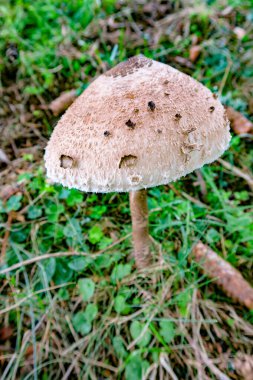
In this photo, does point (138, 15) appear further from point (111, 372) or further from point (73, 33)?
point (111, 372)

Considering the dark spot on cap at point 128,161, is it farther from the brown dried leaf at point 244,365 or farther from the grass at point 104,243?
the brown dried leaf at point 244,365

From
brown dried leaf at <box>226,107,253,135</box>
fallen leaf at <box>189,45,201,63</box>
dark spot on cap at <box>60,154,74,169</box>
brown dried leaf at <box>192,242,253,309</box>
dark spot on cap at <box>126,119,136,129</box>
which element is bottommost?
brown dried leaf at <box>192,242,253,309</box>

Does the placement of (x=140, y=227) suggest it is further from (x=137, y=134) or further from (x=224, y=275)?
(x=137, y=134)

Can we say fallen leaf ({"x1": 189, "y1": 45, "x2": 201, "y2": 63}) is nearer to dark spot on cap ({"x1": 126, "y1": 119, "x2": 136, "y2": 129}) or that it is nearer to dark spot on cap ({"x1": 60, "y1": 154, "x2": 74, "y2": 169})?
dark spot on cap ({"x1": 126, "y1": 119, "x2": 136, "y2": 129})

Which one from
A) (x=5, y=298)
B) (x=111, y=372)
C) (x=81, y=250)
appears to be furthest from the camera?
(x=81, y=250)

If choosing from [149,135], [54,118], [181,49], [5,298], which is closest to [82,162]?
[149,135]

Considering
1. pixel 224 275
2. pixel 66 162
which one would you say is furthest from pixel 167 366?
pixel 66 162

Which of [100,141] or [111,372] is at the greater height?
[100,141]

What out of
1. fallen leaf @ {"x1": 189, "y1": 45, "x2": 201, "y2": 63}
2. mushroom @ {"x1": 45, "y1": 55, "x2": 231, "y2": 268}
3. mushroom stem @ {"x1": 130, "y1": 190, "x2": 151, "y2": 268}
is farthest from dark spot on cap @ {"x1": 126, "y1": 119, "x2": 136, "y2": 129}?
fallen leaf @ {"x1": 189, "y1": 45, "x2": 201, "y2": 63}
